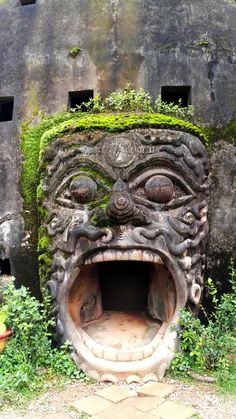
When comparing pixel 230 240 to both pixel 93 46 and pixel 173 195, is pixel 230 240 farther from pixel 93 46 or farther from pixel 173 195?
pixel 93 46

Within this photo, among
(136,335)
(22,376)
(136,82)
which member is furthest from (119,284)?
(136,82)

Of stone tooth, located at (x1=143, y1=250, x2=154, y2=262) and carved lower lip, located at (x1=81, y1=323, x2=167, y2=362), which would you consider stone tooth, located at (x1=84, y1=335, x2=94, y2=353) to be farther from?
stone tooth, located at (x1=143, y1=250, x2=154, y2=262)

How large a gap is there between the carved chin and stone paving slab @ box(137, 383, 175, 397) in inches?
6.2

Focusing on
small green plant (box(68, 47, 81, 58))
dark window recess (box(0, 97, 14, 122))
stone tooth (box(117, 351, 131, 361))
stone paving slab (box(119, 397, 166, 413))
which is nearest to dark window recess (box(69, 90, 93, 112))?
small green plant (box(68, 47, 81, 58))

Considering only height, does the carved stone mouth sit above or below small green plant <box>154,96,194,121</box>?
below

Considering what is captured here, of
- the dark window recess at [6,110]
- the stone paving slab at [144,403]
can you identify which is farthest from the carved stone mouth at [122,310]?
the dark window recess at [6,110]

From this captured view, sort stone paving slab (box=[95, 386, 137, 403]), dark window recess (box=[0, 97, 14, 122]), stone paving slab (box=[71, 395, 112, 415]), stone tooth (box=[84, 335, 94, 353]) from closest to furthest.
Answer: stone paving slab (box=[71, 395, 112, 415]), stone paving slab (box=[95, 386, 137, 403]), stone tooth (box=[84, 335, 94, 353]), dark window recess (box=[0, 97, 14, 122])

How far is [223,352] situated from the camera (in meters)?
4.48

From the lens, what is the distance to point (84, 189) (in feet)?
15.2

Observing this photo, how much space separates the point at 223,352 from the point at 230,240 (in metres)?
1.54

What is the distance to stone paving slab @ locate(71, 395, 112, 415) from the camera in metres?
3.81

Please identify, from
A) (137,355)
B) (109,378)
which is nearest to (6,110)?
(137,355)

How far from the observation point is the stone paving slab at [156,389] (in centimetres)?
413

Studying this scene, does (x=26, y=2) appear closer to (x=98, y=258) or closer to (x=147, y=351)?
(x=98, y=258)
